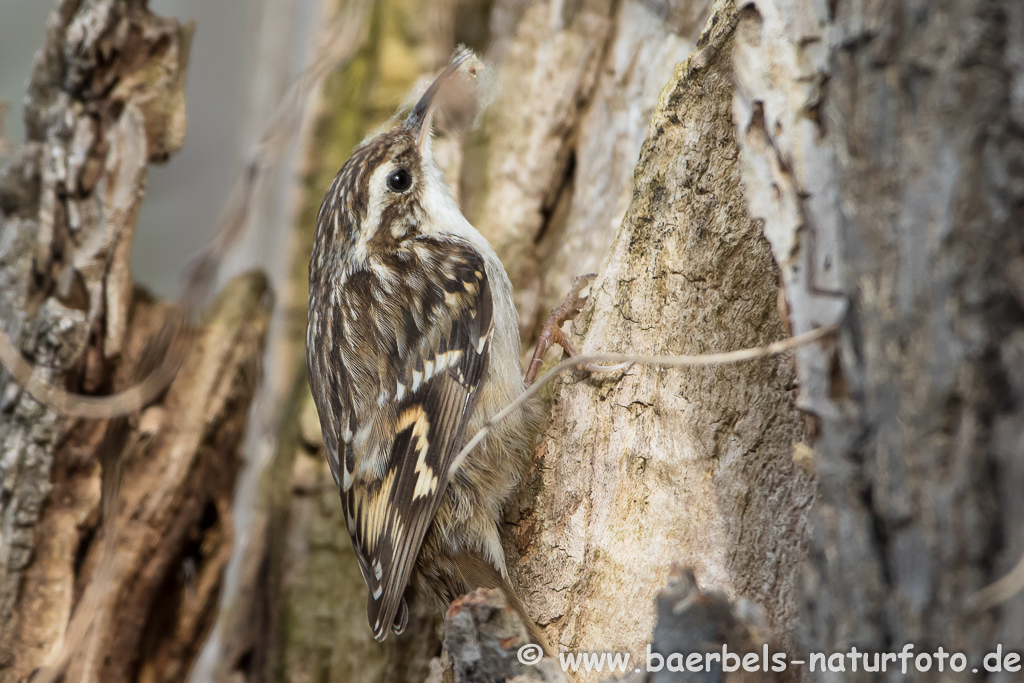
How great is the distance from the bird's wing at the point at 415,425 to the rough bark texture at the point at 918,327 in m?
1.06

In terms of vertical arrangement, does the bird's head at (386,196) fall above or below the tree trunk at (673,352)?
above

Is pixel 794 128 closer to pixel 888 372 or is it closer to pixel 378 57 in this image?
pixel 888 372

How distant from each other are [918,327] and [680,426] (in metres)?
0.76

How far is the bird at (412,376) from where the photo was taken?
6.24 ft

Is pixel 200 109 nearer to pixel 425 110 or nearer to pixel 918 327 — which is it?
pixel 425 110

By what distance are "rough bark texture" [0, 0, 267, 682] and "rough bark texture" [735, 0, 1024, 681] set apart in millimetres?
1812

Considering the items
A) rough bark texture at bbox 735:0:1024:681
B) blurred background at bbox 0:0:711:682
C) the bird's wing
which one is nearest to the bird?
the bird's wing

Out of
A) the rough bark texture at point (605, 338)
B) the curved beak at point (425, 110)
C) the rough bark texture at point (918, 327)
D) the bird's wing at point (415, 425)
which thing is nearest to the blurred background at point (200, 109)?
the rough bark texture at point (605, 338)

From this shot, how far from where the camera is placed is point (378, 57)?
3.13m

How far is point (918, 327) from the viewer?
89 centimetres

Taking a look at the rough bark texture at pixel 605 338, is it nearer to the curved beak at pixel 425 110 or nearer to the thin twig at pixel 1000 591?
the curved beak at pixel 425 110

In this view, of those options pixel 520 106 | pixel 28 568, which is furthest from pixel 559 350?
pixel 28 568

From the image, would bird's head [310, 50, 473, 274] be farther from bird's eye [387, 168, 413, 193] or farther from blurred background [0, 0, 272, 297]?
blurred background [0, 0, 272, 297]

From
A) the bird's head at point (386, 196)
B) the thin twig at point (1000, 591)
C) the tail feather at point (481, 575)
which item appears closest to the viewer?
the thin twig at point (1000, 591)
